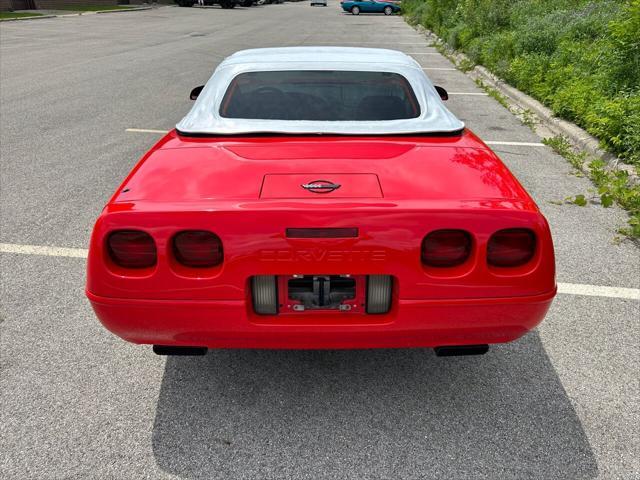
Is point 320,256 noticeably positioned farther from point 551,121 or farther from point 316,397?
point 551,121

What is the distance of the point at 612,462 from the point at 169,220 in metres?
2.03

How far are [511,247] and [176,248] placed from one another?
4.33ft

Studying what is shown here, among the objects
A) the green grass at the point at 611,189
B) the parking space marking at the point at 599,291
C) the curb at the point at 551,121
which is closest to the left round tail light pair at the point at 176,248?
the parking space marking at the point at 599,291

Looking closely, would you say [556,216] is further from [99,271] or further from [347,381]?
[99,271]

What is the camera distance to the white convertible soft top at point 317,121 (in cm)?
281

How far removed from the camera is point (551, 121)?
25.8ft

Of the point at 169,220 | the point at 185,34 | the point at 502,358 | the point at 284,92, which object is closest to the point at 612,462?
→ the point at 502,358

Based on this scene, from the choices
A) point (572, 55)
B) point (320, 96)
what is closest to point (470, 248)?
point (320, 96)

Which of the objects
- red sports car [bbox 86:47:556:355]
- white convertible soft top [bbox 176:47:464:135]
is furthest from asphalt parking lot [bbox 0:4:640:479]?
white convertible soft top [bbox 176:47:464:135]

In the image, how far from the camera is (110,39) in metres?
19.9

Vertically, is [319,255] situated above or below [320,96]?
below

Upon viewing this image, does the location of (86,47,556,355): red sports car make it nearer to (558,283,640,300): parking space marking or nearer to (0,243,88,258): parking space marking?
(558,283,640,300): parking space marking

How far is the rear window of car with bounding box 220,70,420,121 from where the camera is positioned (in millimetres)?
3078

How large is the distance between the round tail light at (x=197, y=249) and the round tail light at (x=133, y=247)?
0.10 meters
